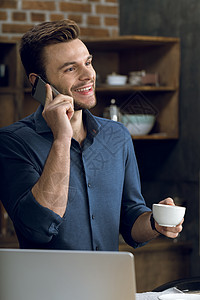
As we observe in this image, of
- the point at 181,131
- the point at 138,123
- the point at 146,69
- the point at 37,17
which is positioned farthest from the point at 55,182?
the point at 37,17

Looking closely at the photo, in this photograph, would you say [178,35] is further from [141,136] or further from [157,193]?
[157,193]

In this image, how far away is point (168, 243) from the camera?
2.88m

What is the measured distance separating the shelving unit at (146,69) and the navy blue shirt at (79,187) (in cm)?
122

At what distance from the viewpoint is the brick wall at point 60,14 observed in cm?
313

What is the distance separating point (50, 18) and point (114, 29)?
41cm

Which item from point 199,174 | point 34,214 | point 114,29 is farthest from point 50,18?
point 34,214

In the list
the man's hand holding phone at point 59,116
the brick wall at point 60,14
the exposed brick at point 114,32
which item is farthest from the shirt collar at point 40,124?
the exposed brick at point 114,32

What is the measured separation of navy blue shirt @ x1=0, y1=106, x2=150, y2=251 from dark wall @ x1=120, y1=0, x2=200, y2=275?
1227 mm

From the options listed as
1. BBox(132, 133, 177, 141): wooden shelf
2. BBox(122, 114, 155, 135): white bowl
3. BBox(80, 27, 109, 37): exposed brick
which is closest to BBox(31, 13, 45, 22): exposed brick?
BBox(80, 27, 109, 37): exposed brick

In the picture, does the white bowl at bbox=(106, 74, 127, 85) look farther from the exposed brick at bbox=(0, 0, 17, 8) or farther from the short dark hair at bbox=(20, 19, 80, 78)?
the short dark hair at bbox=(20, 19, 80, 78)

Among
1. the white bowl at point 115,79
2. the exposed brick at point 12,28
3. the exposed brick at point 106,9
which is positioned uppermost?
the exposed brick at point 106,9

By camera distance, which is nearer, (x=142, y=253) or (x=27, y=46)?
(x=27, y=46)

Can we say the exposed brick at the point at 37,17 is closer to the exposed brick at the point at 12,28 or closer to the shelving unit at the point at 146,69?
the exposed brick at the point at 12,28

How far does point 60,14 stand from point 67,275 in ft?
8.15
